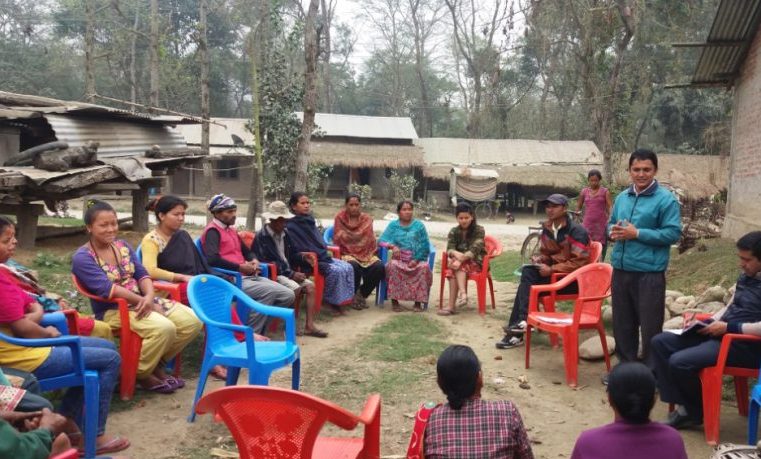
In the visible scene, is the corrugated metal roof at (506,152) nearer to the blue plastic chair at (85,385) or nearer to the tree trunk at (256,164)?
the tree trunk at (256,164)

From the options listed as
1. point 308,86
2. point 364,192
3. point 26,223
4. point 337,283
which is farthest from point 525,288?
point 364,192

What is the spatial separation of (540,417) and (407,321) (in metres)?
2.59

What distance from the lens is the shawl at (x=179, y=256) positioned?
4.87 meters

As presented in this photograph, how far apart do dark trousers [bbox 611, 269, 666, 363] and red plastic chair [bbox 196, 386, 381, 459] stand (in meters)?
2.56

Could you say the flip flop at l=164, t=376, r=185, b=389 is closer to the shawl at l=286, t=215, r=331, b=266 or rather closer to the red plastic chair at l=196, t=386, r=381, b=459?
the red plastic chair at l=196, t=386, r=381, b=459

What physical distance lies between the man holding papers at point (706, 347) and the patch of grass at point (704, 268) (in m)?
3.10

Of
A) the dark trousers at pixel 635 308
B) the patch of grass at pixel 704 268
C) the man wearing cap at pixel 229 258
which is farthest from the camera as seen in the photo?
the patch of grass at pixel 704 268

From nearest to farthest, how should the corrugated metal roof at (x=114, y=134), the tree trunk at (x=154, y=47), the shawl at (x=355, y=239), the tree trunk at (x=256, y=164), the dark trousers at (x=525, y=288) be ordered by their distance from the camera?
the dark trousers at (x=525, y=288), the shawl at (x=355, y=239), the corrugated metal roof at (x=114, y=134), the tree trunk at (x=256, y=164), the tree trunk at (x=154, y=47)

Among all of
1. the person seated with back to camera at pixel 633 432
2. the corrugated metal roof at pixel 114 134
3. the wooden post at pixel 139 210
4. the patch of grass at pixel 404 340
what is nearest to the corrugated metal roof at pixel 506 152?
the corrugated metal roof at pixel 114 134

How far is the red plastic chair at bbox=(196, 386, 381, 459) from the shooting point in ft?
7.39

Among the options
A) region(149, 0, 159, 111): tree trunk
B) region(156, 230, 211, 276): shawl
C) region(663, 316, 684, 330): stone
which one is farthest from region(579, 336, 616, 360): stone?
region(149, 0, 159, 111): tree trunk

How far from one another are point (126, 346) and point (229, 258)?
1.68 m

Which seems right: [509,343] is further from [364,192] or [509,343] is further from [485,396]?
[364,192]

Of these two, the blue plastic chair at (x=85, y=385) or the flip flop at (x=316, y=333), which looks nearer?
the blue plastic chair at (x=85, y=385)
